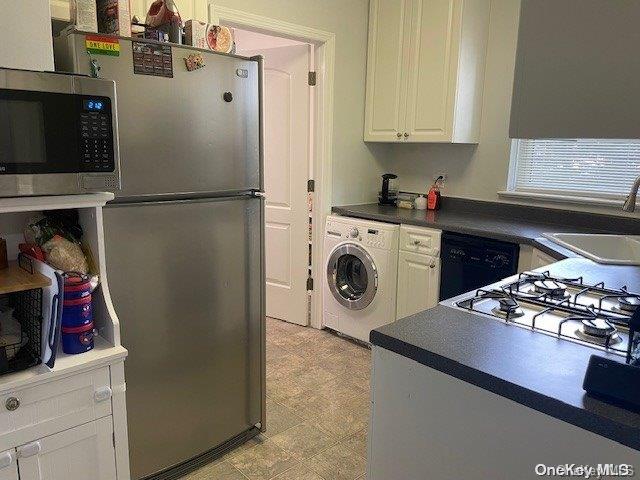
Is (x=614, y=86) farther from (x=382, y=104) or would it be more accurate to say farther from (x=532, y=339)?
(x=382, y=104)

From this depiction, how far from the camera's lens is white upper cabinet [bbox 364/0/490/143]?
315cm

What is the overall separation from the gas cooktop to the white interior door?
2.16 m

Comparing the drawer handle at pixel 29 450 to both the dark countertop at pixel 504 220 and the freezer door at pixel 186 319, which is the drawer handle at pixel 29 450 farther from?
the dark countertop at pixel 504 220

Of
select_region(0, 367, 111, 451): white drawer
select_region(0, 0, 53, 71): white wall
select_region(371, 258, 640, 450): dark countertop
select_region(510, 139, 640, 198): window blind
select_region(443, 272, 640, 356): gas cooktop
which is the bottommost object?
select_region(0, 367, 111, 451): white drawer

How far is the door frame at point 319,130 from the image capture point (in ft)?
10.5

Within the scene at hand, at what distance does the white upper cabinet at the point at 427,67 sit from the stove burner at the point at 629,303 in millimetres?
1947

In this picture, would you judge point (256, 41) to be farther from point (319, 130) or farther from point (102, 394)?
point (102, 394)

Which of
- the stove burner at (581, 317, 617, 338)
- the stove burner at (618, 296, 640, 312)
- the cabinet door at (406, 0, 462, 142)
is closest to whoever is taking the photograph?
the stove burner at (581, 317, 617, 338)

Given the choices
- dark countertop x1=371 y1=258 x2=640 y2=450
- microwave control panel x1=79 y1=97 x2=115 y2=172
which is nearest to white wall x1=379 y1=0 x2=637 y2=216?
dark countertop x1=371 y1=258 x2=640 y2=450

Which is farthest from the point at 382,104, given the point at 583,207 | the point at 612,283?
the point at 612,283

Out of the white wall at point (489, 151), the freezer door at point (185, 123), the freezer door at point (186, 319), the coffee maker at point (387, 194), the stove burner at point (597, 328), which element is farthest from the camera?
the coffee maker at point (387, 194)

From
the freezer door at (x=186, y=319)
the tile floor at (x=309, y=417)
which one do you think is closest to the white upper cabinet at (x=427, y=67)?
the tile floor at (x=309, y=417)

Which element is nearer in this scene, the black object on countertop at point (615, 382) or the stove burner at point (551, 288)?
the black object on countertop at point (615, 382)

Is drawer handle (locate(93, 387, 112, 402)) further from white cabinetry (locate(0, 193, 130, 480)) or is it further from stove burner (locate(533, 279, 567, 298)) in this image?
stove burner (locate(533, 279, 567, 298))
